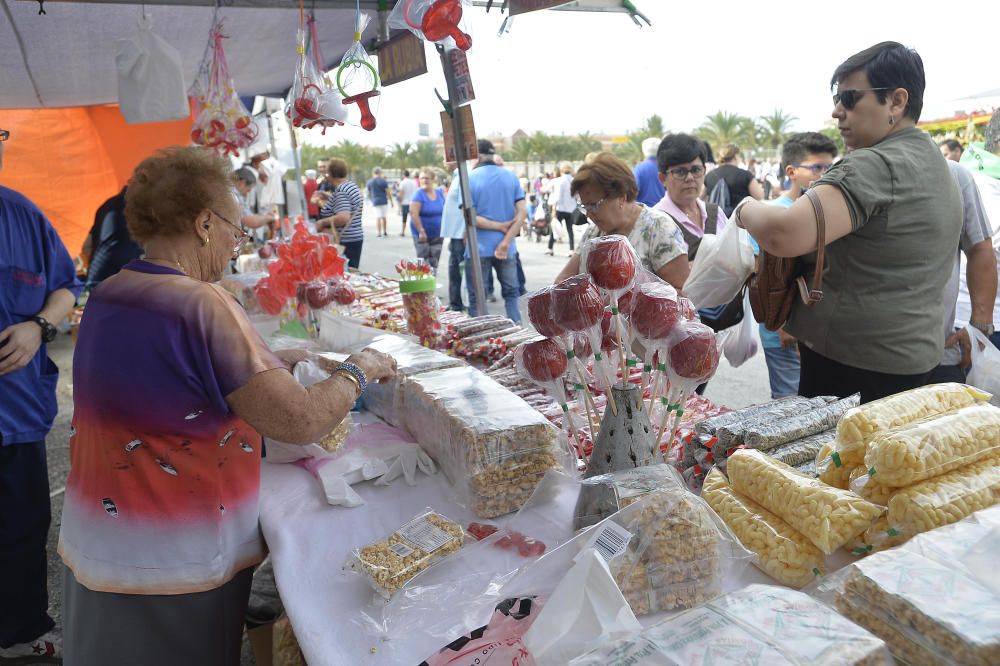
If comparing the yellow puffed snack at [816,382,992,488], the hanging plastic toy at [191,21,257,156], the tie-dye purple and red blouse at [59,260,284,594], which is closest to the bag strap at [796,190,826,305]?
the yellow puffed snack at [816,382,992,488]

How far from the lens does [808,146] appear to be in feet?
12.4

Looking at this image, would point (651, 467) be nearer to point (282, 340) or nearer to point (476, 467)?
point (476, 467)

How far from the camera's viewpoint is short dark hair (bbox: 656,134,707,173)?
3.08m

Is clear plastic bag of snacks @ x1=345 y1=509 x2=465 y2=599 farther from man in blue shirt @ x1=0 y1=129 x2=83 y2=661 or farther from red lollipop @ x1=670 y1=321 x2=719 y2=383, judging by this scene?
man in blue shirt @ x1=0 y1=129 x2=83 y2=661

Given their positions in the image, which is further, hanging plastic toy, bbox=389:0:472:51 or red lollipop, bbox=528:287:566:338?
hanging plastic toy, bbox=389:0:472:51

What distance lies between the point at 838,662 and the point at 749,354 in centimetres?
209

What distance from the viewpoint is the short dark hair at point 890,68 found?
1797 millimetres

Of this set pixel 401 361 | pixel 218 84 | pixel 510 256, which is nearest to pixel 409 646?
pixel 401 361

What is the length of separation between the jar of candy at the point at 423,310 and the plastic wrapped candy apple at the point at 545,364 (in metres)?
1.39

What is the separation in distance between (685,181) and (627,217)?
1.97ft

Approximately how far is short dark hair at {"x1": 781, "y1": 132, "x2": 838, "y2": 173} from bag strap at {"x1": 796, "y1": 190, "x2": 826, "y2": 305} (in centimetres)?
212

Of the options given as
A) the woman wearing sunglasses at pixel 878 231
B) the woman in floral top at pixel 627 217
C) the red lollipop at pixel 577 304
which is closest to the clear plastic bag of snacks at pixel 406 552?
the red lollipop at pixel 577 304

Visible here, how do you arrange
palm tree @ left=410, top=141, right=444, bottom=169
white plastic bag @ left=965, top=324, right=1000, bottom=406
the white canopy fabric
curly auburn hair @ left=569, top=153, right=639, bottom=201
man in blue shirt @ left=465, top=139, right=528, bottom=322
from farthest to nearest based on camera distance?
1. palm tree @ left=410, top=141, right=444, bottom=169
2. man in blue shirt @ left=465, top=139, right=528, bottom=322
3. the white canopy fabric
4. curly auburn hair @ left=569, top=153, right=639, bottom=201
5. white plastic bag @ left=965, top=324, right=1000, bottom=406

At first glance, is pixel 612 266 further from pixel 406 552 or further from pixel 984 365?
pixel 984 365
